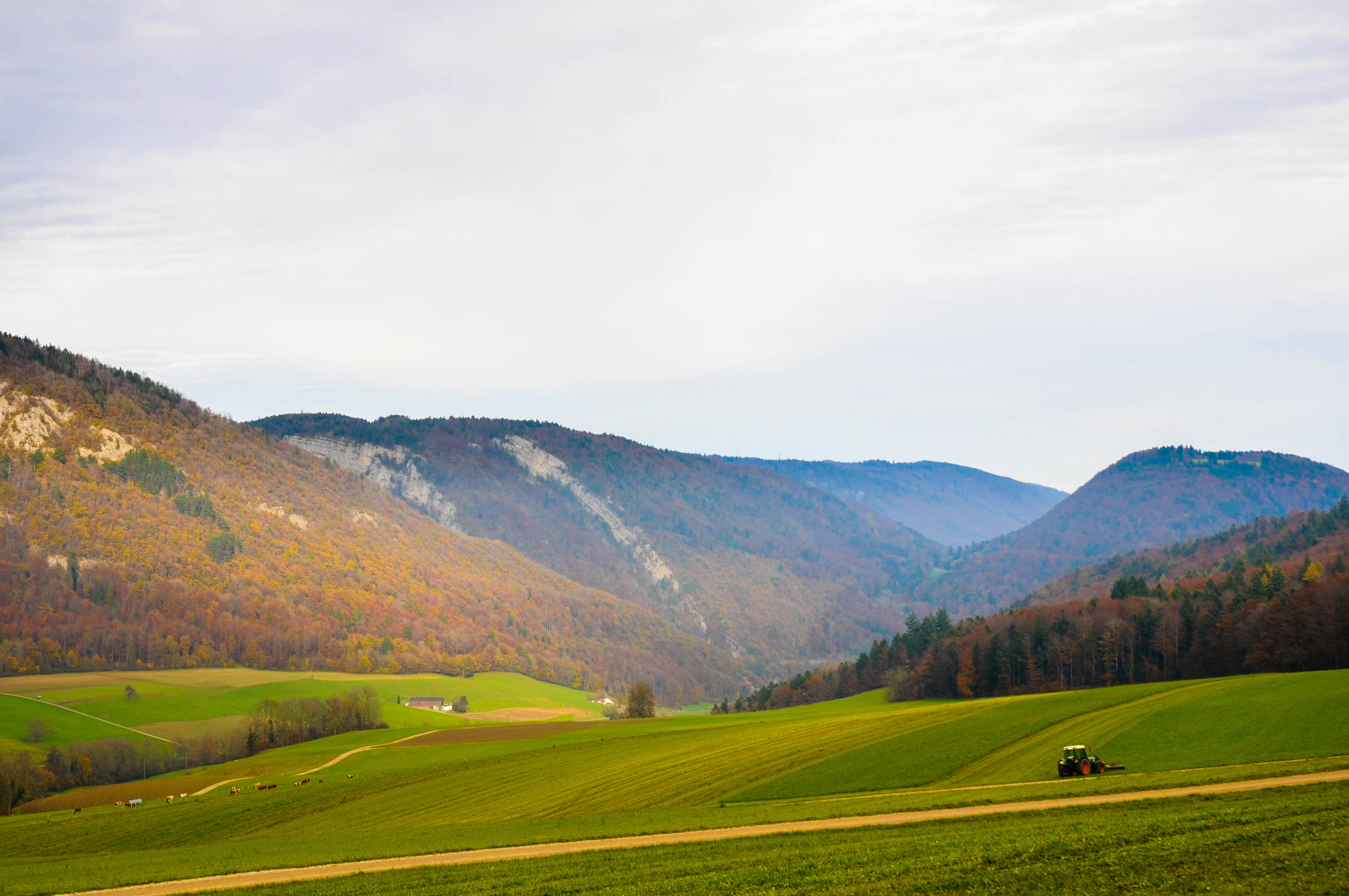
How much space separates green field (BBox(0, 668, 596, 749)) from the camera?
107 metres

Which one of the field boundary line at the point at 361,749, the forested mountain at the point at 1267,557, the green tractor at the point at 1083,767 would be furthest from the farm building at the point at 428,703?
the green tractor at the point at 1083,767

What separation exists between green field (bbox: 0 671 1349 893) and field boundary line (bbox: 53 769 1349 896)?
100 cm

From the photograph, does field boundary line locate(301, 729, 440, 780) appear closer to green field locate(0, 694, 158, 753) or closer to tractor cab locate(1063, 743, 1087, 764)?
green field locate(0, 694, 158, 753)

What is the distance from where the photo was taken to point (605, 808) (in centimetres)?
4088

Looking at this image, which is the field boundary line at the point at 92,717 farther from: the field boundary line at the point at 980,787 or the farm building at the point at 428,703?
the field boundary line at the point at 980,787

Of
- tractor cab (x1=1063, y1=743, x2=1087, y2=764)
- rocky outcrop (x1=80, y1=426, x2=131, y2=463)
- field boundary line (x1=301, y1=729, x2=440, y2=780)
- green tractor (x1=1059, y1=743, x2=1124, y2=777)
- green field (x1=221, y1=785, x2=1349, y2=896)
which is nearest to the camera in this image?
green field (x1=221, y1=785, x2=1349, y2=896)

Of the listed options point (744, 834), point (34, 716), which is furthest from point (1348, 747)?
point (34, 716)

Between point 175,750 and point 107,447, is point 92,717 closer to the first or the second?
point 175,750

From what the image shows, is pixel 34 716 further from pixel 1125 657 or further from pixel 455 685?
pixel 1125 657

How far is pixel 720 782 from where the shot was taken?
44.6m

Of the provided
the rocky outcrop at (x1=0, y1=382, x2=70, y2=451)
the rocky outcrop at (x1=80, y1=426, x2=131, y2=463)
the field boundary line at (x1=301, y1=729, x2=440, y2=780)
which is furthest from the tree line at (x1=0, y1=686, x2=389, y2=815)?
the rocky outcrop at (x1=0, y1=382, x2=70, y2=451)

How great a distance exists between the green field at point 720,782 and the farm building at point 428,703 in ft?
212

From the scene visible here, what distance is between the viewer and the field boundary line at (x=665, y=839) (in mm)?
26641

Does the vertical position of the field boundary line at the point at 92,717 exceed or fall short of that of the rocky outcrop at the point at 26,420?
it falls short
